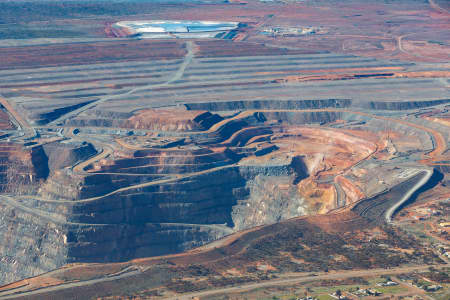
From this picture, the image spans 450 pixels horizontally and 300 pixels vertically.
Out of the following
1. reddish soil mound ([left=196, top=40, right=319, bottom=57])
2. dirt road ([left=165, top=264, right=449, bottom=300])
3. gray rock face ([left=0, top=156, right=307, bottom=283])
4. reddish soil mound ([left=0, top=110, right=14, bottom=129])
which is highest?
reddish soil mound ([left=196, top=40, right=319, bottom=57])

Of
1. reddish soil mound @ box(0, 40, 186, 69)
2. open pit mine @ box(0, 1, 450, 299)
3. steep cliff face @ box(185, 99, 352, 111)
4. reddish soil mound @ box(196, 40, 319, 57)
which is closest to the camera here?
open pit mine @ box(0, 1, 450, 299)

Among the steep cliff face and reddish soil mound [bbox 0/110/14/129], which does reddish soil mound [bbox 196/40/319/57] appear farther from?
reddish soil mound [bbox 0/110/14/129]

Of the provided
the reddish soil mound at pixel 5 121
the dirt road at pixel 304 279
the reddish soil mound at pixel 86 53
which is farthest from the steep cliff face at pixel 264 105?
the dirt road at pixel 304 279

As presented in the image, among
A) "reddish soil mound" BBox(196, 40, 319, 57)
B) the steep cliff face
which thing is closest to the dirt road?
the steep cliff face

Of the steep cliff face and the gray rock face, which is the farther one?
the steep cliff face

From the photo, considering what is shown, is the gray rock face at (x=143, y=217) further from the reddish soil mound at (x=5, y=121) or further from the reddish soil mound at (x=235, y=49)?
the reddish soil mound at (x=235, y=49)

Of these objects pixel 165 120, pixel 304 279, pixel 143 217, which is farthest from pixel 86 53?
pixel 304 279

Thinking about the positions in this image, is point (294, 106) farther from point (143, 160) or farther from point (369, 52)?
point (369, 52)

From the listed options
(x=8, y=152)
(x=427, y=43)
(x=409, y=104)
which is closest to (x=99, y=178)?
(x=8, y=152)
